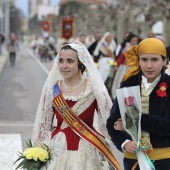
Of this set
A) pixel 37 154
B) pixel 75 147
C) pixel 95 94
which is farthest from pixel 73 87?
pixel 37 154

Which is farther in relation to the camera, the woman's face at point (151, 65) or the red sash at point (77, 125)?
the red sash at point (77, 125)

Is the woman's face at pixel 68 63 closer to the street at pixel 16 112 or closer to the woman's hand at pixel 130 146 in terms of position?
the woman's hand at pixel 130 146

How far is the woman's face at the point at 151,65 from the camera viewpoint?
3.89 meters

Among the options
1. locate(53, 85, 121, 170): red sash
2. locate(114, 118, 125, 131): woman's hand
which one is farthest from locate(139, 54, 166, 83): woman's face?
locate(53, 85, 121, 170): red sash

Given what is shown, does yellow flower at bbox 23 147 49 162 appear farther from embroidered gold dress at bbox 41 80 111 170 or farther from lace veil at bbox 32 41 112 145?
lace veil at bbox 32 41 112 145

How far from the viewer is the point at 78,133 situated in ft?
14.8

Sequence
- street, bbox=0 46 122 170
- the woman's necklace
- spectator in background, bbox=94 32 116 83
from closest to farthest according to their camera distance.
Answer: the woman's necklace, street, bbox=0 46 122 170, spectator in background, bbox=94 32 116 83

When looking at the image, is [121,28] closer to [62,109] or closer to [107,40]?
[107,40]

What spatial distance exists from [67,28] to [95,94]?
A: 61.1 ft

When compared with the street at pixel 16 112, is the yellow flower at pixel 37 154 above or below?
above

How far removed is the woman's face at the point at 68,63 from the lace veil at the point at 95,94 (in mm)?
49

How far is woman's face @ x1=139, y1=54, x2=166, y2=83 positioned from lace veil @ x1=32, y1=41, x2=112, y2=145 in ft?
2.23

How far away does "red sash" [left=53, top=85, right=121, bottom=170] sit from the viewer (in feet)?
14.7

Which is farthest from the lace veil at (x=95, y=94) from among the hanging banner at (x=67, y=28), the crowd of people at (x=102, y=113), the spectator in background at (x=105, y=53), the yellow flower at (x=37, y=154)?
the hanging banner at (x=67, y=28)
